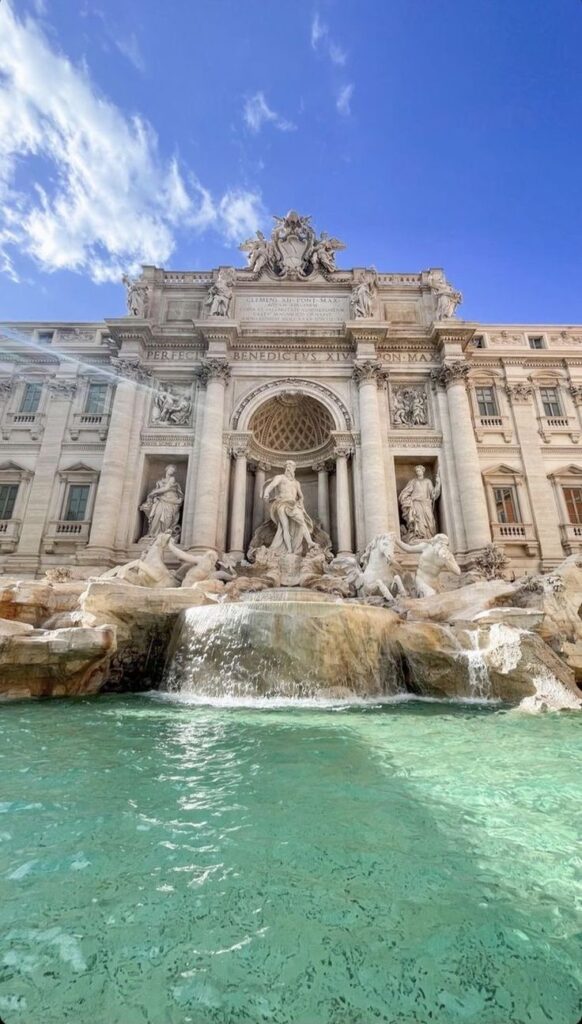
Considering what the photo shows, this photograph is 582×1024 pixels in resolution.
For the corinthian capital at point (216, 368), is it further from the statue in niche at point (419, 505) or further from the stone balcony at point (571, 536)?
the stone balcony at point (571, 536)

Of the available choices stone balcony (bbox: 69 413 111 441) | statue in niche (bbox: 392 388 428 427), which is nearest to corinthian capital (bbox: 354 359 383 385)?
statue in niche (bbox: 392 388 428 427)

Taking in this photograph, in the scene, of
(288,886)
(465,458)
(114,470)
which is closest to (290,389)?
(465,458)

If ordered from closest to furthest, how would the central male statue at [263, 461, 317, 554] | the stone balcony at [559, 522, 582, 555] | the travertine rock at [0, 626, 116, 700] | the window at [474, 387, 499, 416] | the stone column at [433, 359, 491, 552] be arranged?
the travertine rock at [0, 626, 116, 700] < the central male statue at [263, 461, 317, 554] < the stone column at [433, 359, 491, 552] < the stone balcony at [559, 522, 582, 555] < the window at [474, 387, 499, 416]

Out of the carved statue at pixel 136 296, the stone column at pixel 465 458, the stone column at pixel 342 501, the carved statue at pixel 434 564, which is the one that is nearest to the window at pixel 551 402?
the stone column at pixel 465 458

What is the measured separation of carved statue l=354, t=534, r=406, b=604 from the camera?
10.4 metres

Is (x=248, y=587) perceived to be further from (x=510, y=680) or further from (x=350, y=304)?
(x=350, y=304)

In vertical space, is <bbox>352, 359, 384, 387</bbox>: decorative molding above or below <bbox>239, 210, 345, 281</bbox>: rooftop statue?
below

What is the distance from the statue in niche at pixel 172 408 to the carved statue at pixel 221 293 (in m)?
3.59

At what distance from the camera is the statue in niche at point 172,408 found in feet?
54.7

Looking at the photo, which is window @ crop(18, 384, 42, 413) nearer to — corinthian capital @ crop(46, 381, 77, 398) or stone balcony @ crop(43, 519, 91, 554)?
corinthian capital @ crop(46, 381, 77, 398)

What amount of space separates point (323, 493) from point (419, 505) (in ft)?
11.9

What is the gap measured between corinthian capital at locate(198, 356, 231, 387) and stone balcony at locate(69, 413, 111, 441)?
436 cm

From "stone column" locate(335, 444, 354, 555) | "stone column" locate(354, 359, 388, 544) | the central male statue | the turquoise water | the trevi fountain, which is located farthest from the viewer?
"stone column" locate(335, 444, 354, 555)

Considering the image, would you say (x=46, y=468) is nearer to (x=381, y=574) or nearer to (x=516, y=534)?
(x=381, y=574)
